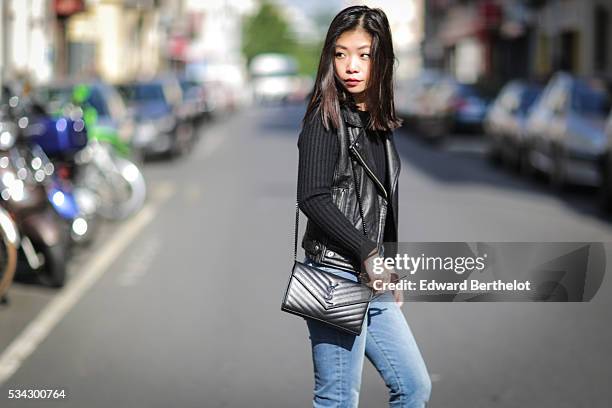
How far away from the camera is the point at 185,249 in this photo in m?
11.9

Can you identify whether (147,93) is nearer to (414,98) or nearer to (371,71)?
(414,98)

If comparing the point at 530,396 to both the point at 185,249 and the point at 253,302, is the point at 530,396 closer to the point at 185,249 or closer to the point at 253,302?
the point at 253,302

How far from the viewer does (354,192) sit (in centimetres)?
352

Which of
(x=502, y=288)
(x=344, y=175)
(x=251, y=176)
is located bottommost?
(x=251, y=176)

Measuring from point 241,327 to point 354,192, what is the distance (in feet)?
14.8

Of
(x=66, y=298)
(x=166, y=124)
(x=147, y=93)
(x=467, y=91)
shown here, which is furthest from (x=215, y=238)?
(x=467, y=91)

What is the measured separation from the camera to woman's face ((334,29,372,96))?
354 centimetres

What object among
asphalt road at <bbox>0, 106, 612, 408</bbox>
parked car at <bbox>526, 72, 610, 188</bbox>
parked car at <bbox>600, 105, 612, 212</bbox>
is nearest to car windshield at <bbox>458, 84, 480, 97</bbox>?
parked car at <bbox>526, 72, 610, 188</bbox>

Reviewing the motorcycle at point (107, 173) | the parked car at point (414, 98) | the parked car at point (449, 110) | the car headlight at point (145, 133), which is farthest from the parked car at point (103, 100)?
the parked car at point (414, 98)

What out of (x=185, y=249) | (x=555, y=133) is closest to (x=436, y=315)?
(x=185, y=249)

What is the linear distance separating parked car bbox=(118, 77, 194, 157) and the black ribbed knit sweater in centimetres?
2083

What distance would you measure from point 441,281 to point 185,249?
8.54 meters

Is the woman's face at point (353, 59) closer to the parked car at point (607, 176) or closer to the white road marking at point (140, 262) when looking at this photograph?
the white road marking at point (140, 262)

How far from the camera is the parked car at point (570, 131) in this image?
16.5 meters
